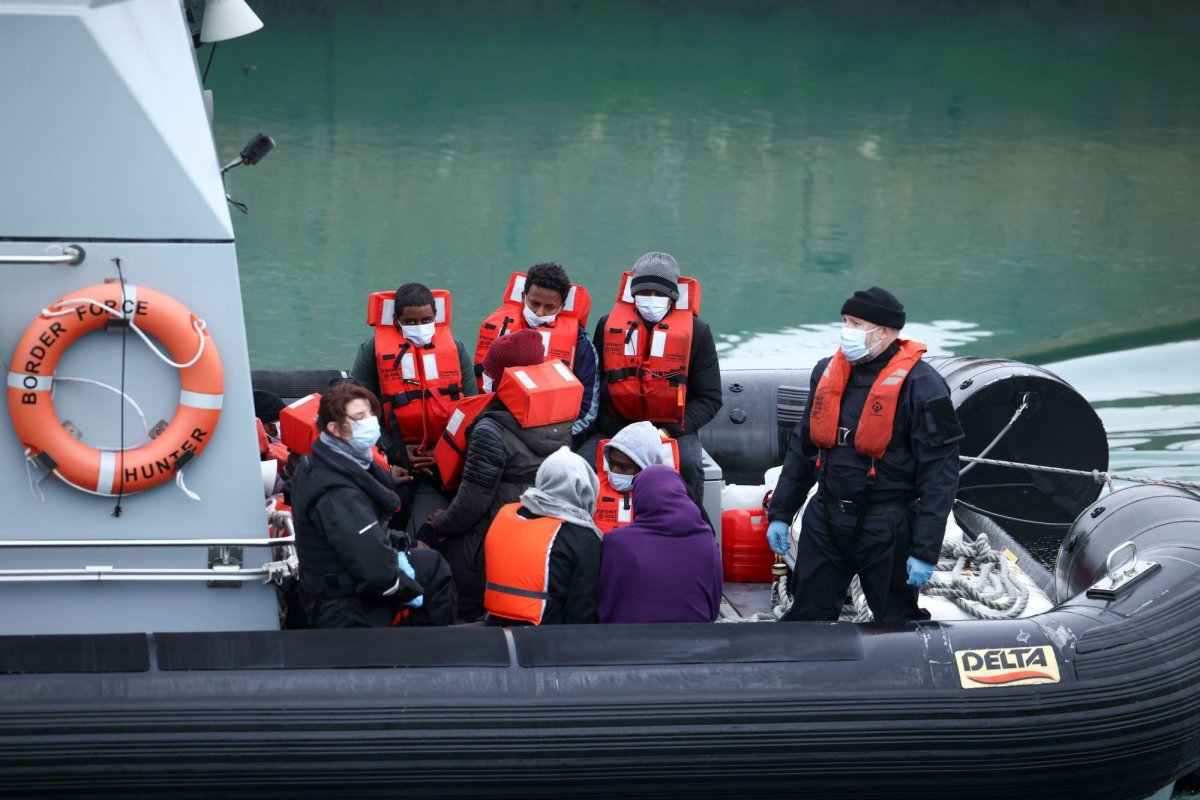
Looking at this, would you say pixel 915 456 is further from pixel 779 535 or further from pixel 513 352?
pixel 513 352

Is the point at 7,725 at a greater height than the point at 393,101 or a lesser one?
lesser

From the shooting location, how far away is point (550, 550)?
3213mm

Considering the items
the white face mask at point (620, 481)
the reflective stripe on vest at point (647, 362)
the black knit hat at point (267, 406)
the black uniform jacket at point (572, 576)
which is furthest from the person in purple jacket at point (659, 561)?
the black knit hat at point (267, 406)

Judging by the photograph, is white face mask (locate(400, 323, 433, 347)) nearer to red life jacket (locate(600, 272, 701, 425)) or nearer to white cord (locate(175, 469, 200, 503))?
red life jacket (locate(600, 272, 701, 425))

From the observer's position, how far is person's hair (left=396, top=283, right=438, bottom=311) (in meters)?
4.06

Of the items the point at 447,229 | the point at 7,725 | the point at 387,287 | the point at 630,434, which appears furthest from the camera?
the point at 447,229

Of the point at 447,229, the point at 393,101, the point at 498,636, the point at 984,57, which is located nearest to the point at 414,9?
the point at 393,101

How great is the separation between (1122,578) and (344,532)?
77.7 inches

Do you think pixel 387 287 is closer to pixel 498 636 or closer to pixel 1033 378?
pixel 1033 378

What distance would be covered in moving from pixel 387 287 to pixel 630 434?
22.3ft

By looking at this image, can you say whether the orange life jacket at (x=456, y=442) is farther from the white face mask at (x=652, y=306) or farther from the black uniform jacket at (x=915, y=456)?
the black uniform jacket at (x=915, y=456)

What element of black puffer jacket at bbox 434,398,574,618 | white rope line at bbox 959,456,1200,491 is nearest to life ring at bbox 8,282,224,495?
black puffer jacket at bbox 434,398,574,618

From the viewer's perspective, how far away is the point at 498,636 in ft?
10.4

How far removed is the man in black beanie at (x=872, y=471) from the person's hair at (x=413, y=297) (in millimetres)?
1207
